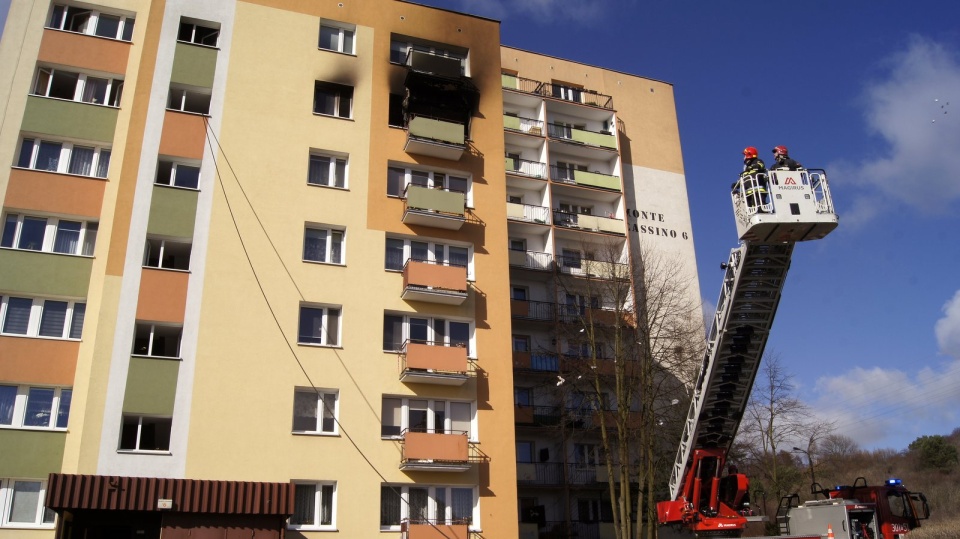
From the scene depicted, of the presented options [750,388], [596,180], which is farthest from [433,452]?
[596,180]

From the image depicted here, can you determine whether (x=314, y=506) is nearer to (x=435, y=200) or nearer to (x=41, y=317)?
(x=41, y=317)

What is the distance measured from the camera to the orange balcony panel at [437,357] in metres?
27.0

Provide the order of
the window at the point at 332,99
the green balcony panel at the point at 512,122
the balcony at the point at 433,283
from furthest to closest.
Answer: the green balcony panel at the point at 512,122 < the window at the point at 332,99 < the balcony at the point at 433,283

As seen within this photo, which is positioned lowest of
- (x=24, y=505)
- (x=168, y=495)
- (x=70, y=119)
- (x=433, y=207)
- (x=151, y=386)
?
(x=24, y=505)

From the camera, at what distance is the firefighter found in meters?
21.0

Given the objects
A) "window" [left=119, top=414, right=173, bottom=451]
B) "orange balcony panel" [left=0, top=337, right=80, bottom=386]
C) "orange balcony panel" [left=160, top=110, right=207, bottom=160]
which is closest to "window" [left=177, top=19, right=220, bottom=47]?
"orange balcony panel" [left=160, top=110, right=207, bottom=160]

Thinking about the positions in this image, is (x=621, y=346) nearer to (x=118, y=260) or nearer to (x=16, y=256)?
→ (x=118, y=260)

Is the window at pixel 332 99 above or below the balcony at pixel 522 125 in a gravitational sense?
below

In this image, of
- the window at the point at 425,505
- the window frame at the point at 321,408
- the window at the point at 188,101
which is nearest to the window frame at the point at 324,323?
the window frame at the point at 321,408

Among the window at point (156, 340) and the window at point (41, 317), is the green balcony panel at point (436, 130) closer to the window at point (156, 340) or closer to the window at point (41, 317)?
the window at point (156, 340)

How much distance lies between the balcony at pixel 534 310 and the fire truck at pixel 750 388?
46.5 feet

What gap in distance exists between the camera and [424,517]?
25969 millimetres

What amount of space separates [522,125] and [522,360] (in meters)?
14.4

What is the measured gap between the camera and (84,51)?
2930cm
